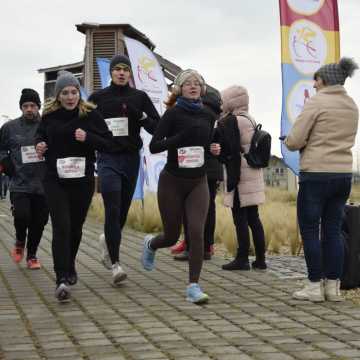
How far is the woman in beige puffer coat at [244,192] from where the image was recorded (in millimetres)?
8320

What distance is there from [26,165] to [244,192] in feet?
7.54

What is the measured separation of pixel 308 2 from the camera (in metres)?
9.83

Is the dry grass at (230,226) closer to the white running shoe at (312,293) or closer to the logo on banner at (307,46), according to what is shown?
the logo on banner at (307,46)

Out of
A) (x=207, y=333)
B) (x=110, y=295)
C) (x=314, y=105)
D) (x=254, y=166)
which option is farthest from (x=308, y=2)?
(x=207, y=333)

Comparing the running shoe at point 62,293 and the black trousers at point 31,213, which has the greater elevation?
the black trousers at point 31,213

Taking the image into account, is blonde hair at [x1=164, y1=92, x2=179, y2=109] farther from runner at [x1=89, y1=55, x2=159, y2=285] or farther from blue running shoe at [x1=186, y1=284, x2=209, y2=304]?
blue running shoe at [x1=186, y1=284, x2=209, y2=304]

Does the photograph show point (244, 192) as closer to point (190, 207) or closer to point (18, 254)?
point (190, 207)

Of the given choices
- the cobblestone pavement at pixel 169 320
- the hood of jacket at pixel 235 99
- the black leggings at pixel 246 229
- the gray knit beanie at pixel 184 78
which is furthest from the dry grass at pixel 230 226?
the gray knit beanie at pixel 184 78

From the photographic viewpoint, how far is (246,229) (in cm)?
847

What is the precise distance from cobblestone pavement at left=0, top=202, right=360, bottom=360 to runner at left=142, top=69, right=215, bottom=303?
24.5 inches

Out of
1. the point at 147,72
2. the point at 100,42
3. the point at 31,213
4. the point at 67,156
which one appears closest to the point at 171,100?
the point at 67,156

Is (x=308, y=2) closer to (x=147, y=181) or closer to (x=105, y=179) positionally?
(x=105, y=179)

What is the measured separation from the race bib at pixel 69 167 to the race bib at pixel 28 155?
1.89 metres

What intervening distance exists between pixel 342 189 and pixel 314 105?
2.38ft
